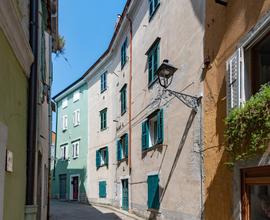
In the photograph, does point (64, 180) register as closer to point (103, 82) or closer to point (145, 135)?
point (103, 82)

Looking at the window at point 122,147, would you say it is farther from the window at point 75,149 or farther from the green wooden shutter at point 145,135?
the window at point 75,149

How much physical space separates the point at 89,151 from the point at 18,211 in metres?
24.2

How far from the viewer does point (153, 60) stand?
Result: 51.7 feet

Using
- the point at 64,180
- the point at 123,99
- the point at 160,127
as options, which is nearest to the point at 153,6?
the point at 160,127

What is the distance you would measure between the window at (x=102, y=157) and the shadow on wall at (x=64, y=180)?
3.31m

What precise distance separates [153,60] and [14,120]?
36.0 ft

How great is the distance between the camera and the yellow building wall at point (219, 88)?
8195 mm

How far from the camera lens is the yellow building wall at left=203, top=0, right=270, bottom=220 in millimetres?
8195

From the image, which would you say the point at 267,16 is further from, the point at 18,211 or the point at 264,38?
the point at 18,211

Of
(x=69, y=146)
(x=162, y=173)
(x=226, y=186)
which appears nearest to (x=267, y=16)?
(x=226, y=186)

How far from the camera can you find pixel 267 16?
22.4ft

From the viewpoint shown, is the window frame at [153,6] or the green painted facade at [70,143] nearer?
the window frame at [153,6]

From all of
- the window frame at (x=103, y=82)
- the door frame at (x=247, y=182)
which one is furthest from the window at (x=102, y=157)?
the door frame at (x=247, y=182)

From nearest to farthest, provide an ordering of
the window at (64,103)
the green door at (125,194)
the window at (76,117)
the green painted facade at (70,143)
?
the green door at (125,194)
the green painted facade at (70,143)
the window at (76,117)
the window at (64,103)
